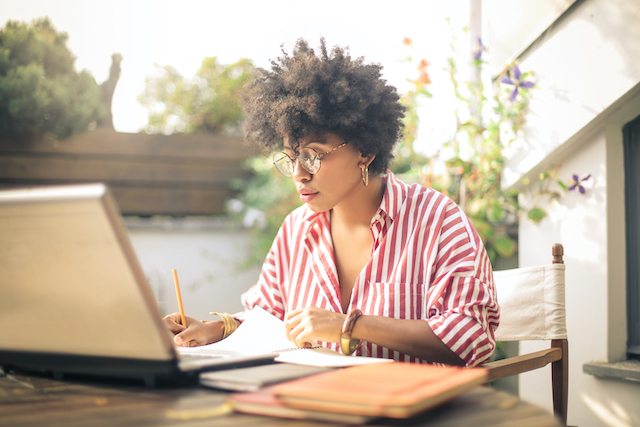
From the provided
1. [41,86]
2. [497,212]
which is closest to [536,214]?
[497,212]

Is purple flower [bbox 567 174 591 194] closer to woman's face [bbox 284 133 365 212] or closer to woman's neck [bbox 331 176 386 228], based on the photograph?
woman's neck [bbox 331 176 386 228]

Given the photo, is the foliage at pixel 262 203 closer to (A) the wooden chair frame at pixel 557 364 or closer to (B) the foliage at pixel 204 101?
(B) the foliage at pixel 204 101

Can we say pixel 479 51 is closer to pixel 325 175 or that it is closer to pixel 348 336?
pixel 325 175

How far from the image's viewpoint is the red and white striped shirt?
1.21 metres

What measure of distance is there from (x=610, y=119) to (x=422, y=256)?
105 centimetres

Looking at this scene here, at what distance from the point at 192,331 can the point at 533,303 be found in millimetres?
1043

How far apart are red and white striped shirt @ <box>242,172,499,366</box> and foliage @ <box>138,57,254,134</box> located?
2.54 m


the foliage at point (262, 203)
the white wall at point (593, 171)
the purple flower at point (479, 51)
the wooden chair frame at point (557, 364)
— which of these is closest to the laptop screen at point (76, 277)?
the wooden chair frame at point (557, 364)

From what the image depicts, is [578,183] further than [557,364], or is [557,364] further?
[578,183]

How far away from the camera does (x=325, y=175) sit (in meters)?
1.50

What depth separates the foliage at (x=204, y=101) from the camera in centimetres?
399

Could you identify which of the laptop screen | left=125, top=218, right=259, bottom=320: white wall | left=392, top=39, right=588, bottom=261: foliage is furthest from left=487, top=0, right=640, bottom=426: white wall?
left=125, top=218, right=259, bottom=320: white wall

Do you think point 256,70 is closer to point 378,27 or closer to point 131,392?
point 131,392

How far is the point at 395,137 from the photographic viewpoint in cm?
169
